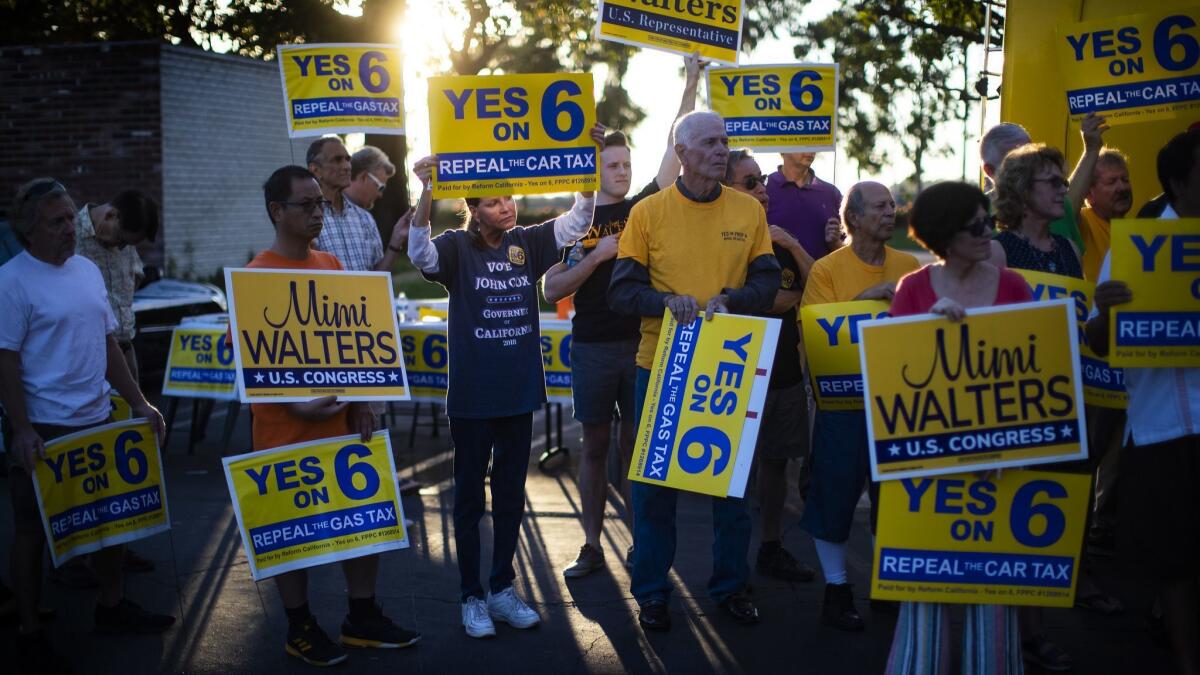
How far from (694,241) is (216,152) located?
15.9 m

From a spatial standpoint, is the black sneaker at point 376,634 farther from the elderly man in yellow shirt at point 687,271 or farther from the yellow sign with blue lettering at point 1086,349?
the yellow sign with blue lettering at point 1086,349

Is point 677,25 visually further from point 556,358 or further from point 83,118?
point 83,118

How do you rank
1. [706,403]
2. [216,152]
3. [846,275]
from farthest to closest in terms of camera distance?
[216,152] < [846,275] < [706,403]

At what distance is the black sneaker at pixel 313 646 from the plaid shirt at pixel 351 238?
2659 mm

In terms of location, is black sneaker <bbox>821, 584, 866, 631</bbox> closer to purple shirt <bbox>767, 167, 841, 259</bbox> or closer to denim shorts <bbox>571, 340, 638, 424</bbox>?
denim shorts <bbox>571, 340, 638, 424</bbox>

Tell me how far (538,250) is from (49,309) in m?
2.14

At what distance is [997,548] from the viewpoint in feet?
14.4

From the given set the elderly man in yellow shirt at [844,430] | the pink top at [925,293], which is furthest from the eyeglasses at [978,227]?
the elderly man in yellow shirt at [844,430]

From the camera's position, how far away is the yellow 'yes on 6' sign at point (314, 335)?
16.5 ft

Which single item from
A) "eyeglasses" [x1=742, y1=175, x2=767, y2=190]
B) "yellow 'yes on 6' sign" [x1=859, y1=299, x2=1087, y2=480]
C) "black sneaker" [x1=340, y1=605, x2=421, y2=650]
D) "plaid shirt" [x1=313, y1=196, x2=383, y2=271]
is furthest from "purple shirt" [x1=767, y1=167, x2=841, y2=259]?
"black sneaker" [x1=340, y1=605, x2=421, y2=650]

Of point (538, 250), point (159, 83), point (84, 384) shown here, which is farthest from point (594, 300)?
point (159, 83)

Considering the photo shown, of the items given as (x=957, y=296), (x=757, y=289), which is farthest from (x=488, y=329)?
(x=957, y=296)

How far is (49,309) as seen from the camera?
5262 mm

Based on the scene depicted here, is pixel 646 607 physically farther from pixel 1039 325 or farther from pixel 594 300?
pixel 1039 325
